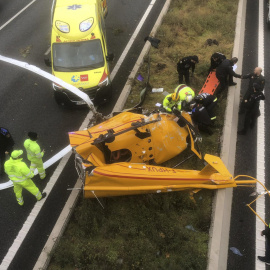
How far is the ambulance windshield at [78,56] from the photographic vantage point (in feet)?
31.6

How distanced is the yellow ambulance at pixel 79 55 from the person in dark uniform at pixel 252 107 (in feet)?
14.7

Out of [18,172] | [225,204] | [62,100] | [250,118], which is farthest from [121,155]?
[250,118]

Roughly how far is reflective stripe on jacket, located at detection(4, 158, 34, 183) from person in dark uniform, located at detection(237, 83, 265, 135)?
614cm

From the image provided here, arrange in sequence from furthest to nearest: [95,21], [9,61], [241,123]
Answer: [9,61] → [95,21] → [241,123]

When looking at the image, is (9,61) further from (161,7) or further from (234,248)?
(234,248)

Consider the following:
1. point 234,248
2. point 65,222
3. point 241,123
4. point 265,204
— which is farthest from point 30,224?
A: point 241,123

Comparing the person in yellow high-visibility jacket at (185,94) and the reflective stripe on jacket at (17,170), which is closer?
the reflective stripe on jacket at (17,170)

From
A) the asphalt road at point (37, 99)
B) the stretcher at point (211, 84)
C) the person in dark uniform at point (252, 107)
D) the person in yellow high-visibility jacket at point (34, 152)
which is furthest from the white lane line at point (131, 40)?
the person in dark uniform at point (252, 107)

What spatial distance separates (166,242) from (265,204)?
8.79ft

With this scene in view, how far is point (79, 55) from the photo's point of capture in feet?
31.9

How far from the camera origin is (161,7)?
603 inches

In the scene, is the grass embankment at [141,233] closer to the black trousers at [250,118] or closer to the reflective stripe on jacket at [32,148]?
the black trousers at [250,118]

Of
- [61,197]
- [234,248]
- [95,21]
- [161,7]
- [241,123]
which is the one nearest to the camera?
[234,248]

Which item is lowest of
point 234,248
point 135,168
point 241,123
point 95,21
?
point 234,248
